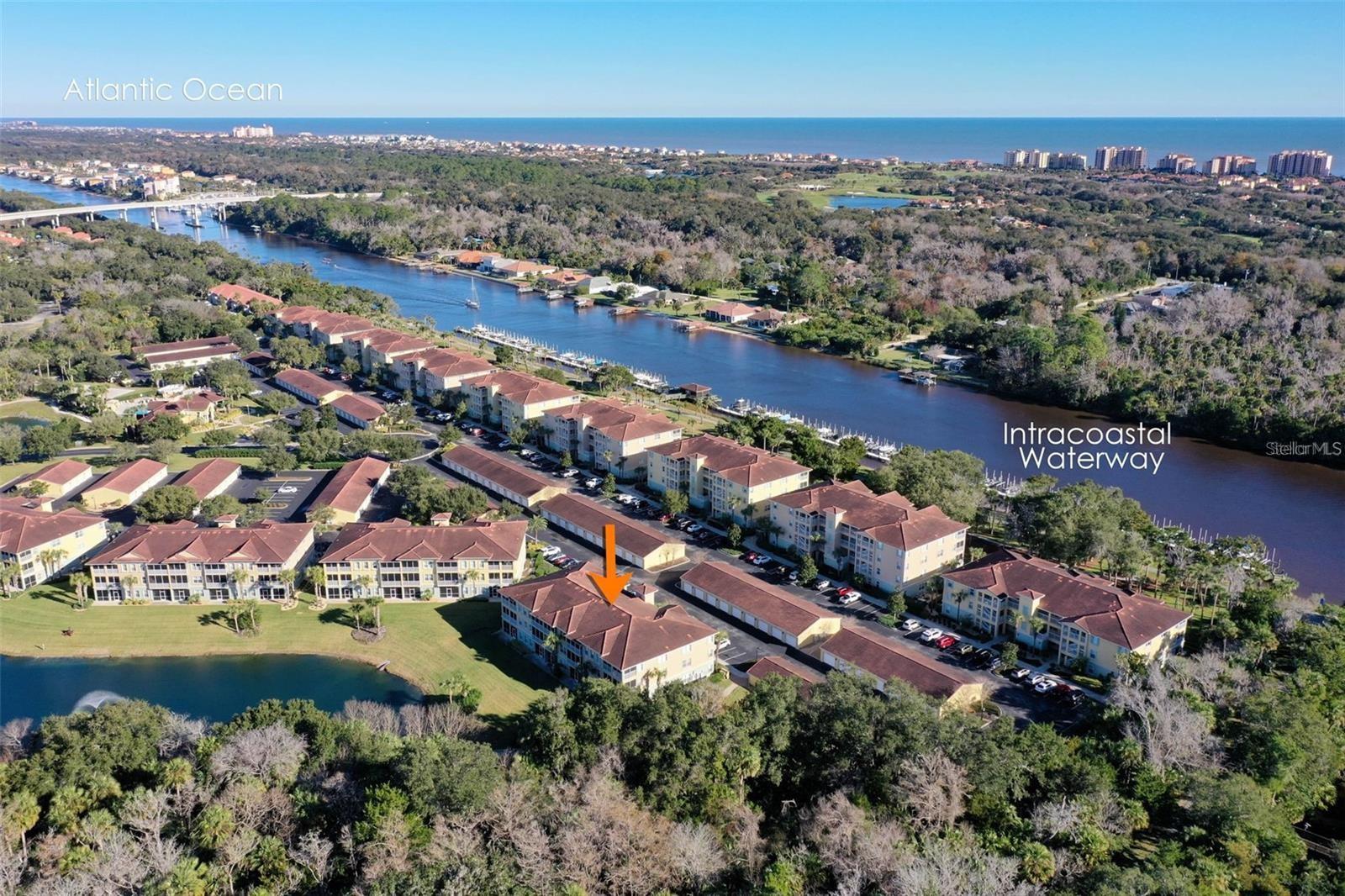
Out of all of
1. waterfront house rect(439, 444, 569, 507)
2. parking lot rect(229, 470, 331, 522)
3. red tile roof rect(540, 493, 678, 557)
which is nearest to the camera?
red tile roof rect(540, 493, 678, 557)

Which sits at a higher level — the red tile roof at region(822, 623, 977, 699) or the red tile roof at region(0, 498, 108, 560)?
the red tile roof at region(0, 498, 108, 560)

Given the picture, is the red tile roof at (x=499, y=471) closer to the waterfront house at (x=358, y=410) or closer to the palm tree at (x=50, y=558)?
the waterfront house at (x=358, y=410)

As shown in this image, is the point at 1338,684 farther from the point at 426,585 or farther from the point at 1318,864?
the point at 426,585

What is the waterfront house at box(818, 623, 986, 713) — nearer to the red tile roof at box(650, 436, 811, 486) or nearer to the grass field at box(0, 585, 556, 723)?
the grass field at box(0, 585, 556, 723)

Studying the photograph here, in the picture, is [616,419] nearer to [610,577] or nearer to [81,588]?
[610,577]

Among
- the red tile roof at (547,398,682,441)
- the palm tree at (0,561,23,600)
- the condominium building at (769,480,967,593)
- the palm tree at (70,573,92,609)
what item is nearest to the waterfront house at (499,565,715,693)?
the condominium building at (769,480,967,593)

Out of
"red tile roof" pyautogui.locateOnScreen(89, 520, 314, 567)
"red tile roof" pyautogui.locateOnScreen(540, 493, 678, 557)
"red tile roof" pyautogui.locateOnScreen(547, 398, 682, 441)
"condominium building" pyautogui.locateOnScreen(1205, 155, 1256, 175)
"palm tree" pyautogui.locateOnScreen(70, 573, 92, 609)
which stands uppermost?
"condominium building" pyautogui.locateOnScreen(1205, 155, 1256, 175)

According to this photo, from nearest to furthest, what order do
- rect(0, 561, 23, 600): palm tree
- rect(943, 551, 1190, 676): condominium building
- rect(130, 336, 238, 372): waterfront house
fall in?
1. rect(943, 551, 1190, 676): condominium building
2. rect(0, 561, 23, 600): palm tree
3. rect(130, 336, 238, 372): waterfront house
